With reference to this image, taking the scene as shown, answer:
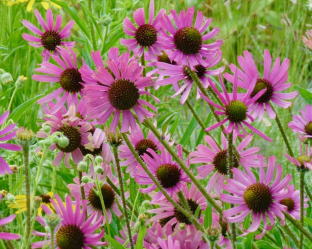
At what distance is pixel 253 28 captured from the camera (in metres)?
3.44

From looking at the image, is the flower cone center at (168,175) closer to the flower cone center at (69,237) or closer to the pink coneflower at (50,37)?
the flower cone center at (69,237)

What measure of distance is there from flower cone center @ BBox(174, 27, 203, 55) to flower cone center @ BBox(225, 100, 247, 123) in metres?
0.16

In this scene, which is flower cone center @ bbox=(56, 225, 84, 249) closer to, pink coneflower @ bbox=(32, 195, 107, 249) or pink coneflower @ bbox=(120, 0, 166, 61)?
pink coneflower @ bbox=(32, 195, 107, 249)

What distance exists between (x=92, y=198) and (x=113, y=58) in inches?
11.7

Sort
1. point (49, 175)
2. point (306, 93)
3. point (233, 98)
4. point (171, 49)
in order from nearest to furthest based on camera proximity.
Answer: point (233, 98) → point (171, 49) → point (306, 93) → point (49, 175)

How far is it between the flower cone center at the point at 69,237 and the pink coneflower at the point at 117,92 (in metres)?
0.16

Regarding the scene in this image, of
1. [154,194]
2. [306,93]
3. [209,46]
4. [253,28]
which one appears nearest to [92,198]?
[154,194]

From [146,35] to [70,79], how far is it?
21 cm

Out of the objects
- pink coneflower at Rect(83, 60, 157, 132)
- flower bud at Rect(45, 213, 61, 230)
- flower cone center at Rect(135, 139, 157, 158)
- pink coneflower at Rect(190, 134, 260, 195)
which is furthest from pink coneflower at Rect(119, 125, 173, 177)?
flower bud at Rect(45, 213, 61, 230)

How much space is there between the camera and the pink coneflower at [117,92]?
2.32 feet

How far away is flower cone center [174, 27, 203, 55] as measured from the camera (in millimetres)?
821

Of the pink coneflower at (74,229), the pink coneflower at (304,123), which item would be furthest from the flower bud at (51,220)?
the pink coneflower at (304,123)

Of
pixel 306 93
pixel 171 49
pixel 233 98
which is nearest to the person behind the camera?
pixel 233 98

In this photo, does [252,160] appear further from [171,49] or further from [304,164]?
[171,49]
